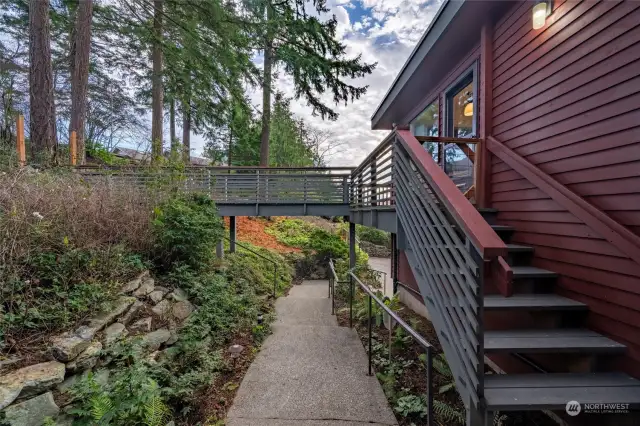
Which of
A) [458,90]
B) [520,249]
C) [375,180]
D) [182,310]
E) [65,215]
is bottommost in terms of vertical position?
[182,310]

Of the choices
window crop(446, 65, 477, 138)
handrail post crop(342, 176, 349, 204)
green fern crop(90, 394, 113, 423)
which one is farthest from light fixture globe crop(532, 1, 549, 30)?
Answer: handrail post crop(342, 176, 349, 204)

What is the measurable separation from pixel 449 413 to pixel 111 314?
3.08 m

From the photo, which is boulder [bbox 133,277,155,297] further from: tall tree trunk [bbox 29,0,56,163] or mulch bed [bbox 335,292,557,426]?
tall tree trunk [bbox 29,0,56,163]

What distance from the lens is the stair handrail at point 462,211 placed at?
1.46 meters

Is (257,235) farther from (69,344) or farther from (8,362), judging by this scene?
(8,362)

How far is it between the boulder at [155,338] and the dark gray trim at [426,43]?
15.9ft

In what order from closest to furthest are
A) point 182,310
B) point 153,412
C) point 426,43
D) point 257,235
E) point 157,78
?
point 153,412, point 182,310, point 426,43, point 157,78, point 257,235

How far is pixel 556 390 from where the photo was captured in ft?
5.36

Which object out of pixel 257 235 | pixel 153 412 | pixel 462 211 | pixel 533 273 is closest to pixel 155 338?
pixel 153 412

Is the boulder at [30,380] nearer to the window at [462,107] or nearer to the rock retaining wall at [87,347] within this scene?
the rock retaining wall at [87,347]

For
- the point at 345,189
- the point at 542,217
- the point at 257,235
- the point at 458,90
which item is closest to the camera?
the point at 542,217

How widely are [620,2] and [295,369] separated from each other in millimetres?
3996

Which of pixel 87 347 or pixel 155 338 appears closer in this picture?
pixel 87 347

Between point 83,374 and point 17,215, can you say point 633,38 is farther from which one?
point 17,215
